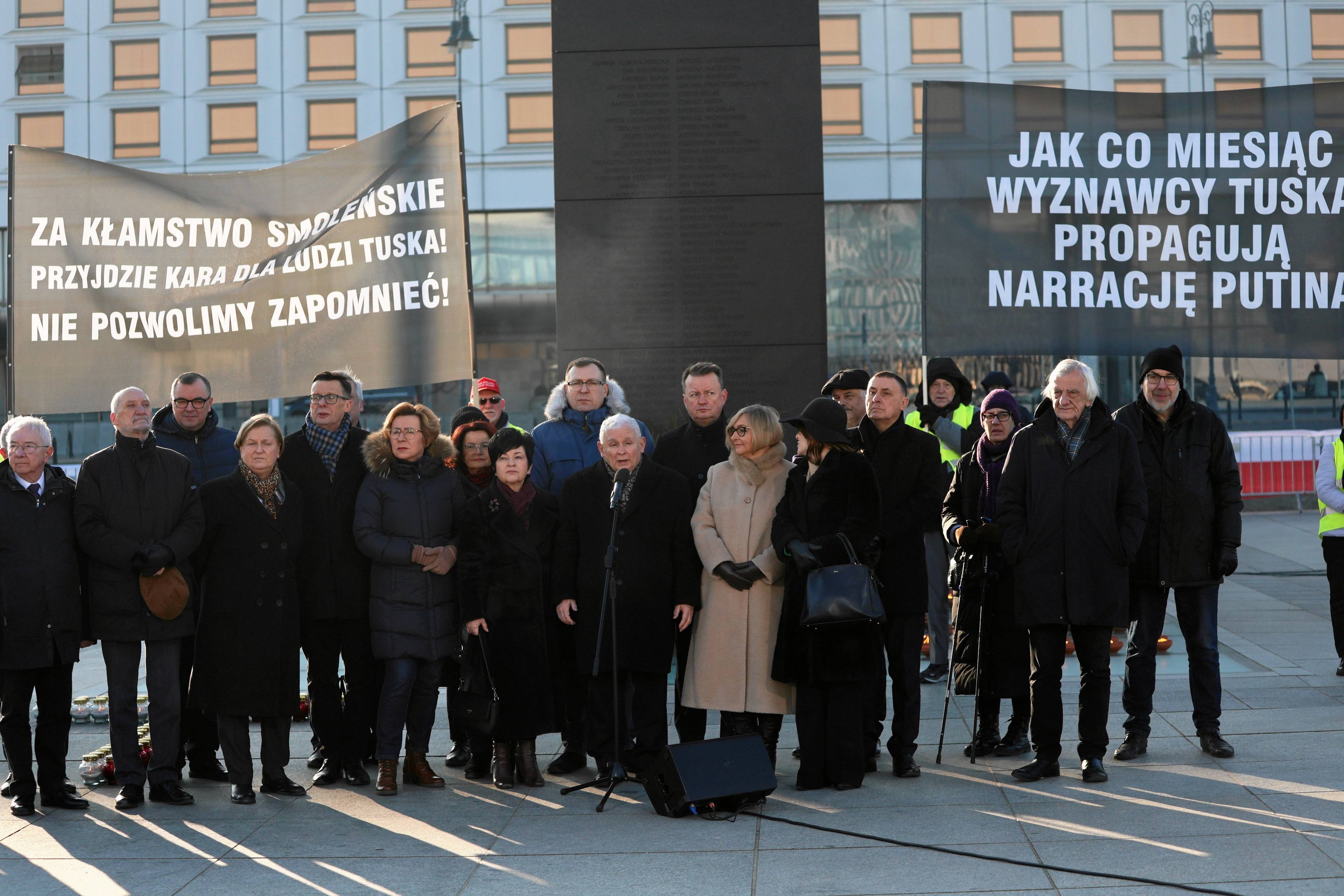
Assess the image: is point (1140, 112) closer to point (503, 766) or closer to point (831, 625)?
point (831, 625)

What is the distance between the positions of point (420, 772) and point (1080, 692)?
3284 mm

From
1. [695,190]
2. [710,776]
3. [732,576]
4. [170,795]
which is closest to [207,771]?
[170,795]

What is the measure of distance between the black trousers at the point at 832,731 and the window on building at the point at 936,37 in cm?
2903

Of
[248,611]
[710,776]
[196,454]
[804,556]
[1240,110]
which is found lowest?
[710,776]

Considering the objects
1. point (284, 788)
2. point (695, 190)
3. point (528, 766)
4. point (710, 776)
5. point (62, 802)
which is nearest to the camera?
point (710, 776)

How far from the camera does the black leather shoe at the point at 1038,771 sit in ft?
21.7

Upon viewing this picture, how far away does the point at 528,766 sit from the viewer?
22.5ft

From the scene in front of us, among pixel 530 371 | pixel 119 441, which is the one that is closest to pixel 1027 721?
pixel 119 441

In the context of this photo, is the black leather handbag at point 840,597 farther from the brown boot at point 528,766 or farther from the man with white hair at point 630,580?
the brown boot at point 528,766

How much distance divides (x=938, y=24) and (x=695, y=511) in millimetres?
28961

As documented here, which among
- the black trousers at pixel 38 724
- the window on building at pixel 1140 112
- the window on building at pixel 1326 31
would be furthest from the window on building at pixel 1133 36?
the black trousers at pixel 38 724

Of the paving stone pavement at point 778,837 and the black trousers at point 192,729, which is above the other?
the black trousers at point 192,729

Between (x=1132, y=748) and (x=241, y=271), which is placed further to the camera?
(x=241, y=271)

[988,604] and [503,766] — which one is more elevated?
[988,604]
